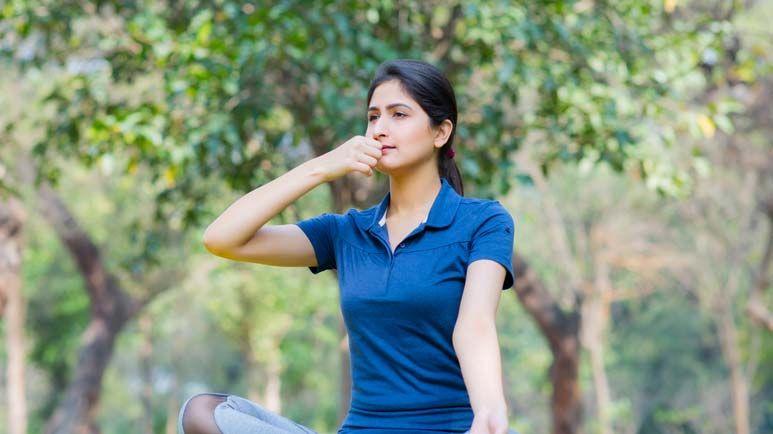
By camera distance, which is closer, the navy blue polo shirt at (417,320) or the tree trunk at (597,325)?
the navy blue polo shirt at (417,320)

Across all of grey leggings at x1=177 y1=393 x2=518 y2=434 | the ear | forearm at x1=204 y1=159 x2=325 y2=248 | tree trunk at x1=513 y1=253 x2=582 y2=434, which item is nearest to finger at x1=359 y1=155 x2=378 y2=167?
forearm at x1=204 y1=159 x2=325 y2=248

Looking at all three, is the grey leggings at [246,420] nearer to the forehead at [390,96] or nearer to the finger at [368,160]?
the finger at [368,160]

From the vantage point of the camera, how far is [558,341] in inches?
402

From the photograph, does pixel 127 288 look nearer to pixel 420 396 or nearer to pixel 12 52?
pixel 12 52

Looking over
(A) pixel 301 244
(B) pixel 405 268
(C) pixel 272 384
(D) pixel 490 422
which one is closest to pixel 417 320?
(B) pixel 405 268

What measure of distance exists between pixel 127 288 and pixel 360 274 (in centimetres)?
1201

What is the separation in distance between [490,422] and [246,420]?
561mm

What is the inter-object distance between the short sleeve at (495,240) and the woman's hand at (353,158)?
28 cm

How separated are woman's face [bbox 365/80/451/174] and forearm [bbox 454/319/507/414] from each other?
17.9 inches

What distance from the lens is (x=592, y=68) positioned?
21.6 feet

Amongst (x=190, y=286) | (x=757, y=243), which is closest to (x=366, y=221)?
(x=757, y=243)

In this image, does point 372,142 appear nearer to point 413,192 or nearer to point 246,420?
point 413,192

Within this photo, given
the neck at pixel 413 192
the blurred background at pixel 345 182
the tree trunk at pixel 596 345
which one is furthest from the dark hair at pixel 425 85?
the tree trunk at pixel 596 345

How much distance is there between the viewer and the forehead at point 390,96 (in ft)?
8.36
